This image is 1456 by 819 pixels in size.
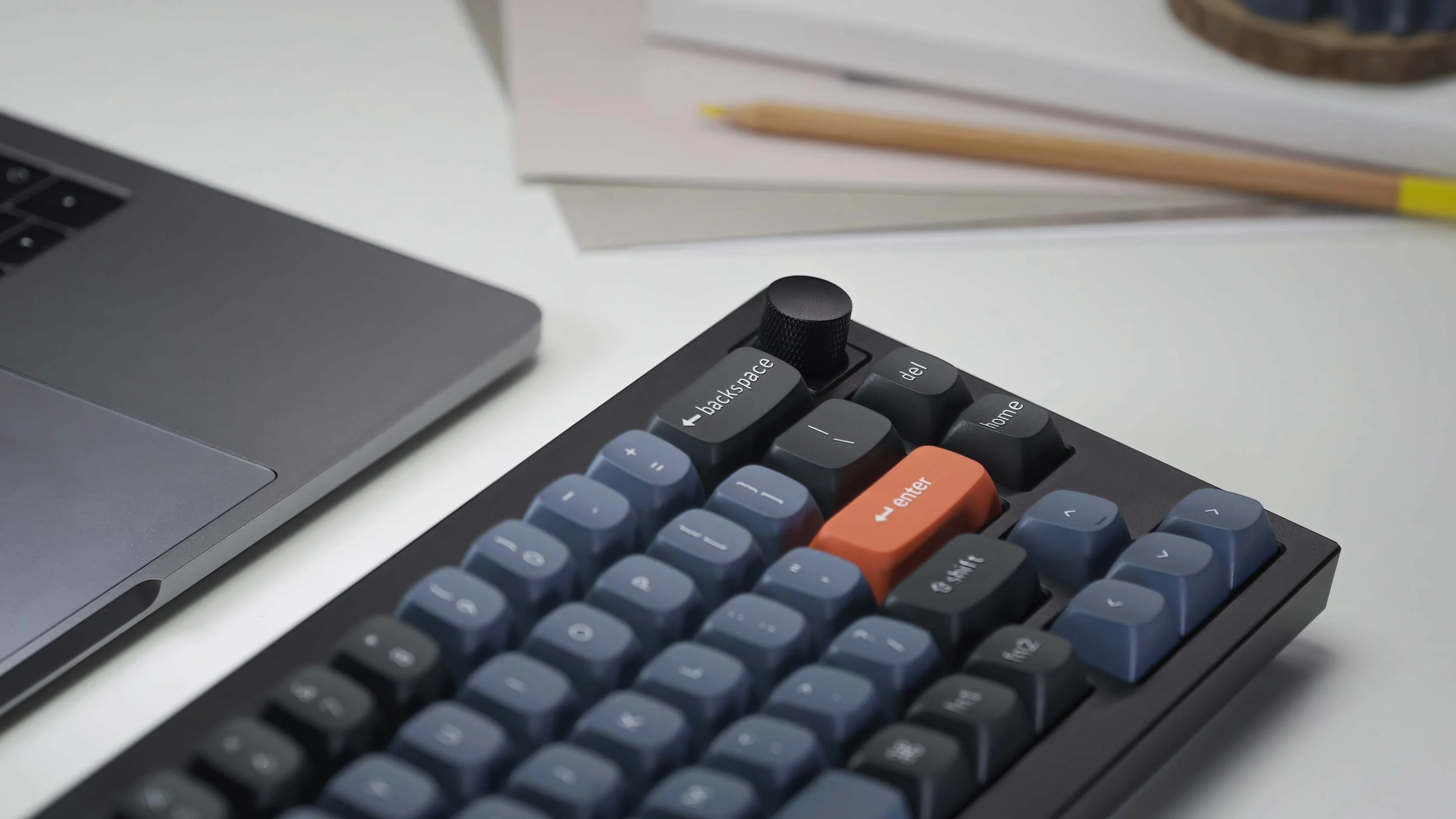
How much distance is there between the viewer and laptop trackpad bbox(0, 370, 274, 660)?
38 cm

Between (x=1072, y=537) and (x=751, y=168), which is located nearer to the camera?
(x=1072, y=537)

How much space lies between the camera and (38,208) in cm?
54

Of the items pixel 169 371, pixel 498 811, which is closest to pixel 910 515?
pixel 498 811

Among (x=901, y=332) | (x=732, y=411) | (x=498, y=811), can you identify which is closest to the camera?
(x=498, y=811)

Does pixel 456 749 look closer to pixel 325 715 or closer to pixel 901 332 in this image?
pixel 325 715

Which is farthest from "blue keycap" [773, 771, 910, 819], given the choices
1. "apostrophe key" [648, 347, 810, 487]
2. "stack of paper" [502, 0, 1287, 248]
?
"stack of paper" [502, 0, 1287, 248]

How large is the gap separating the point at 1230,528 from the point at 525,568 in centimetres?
17

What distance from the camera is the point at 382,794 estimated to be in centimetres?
29

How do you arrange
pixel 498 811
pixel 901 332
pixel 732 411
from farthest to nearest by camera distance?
1. pixel 901 332
2. pixel 732 411
3. pixel 498 811

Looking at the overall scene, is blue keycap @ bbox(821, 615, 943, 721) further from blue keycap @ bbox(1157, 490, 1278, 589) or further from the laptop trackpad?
the laptop trackpad

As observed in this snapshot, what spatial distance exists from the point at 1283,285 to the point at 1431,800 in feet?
0.79

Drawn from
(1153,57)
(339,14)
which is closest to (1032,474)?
(1153,57)

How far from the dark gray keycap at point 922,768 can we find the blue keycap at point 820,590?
0.11 ft

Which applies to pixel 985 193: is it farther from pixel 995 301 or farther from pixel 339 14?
pixel 339 14
